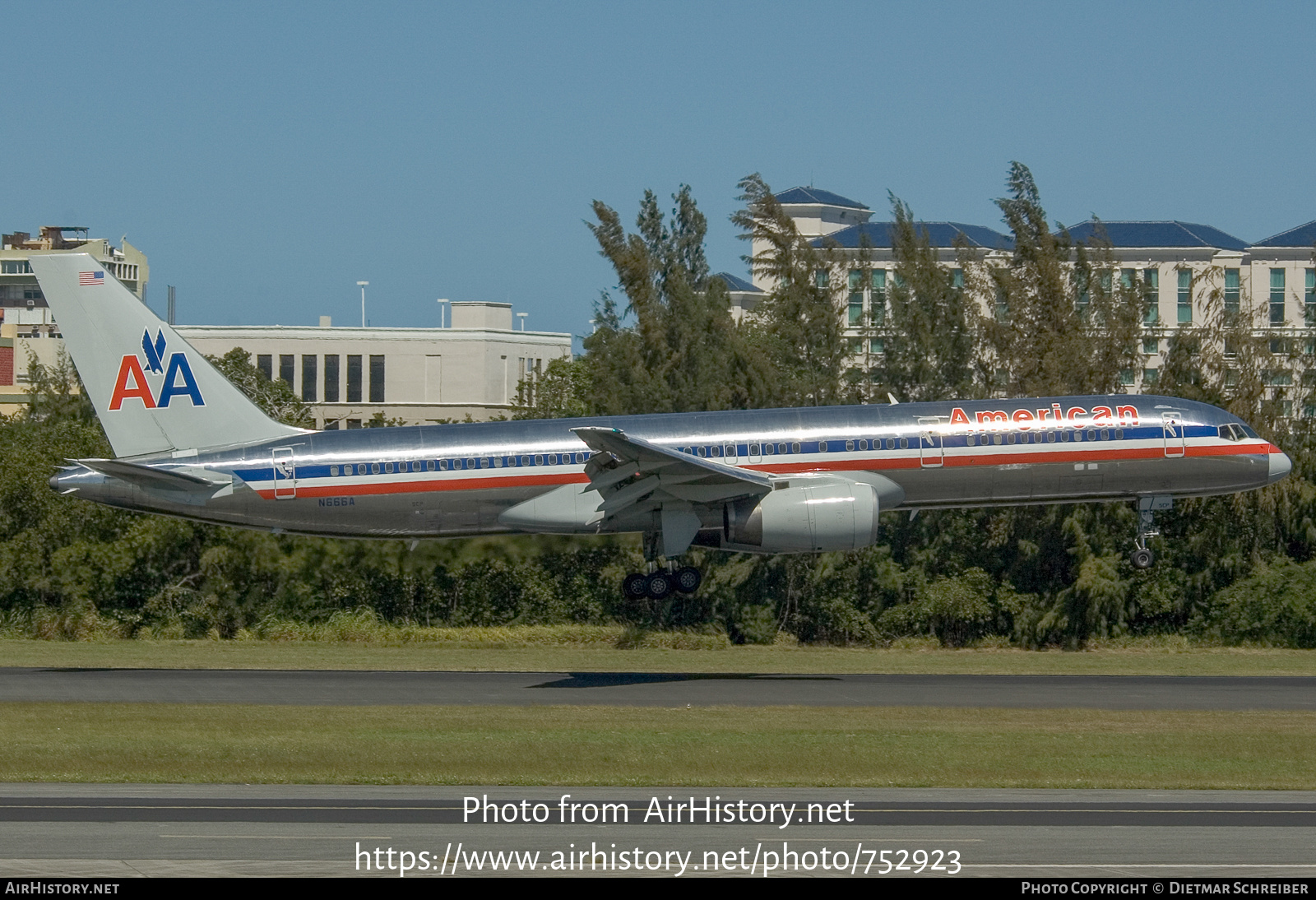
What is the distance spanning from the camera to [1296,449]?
57.7 m

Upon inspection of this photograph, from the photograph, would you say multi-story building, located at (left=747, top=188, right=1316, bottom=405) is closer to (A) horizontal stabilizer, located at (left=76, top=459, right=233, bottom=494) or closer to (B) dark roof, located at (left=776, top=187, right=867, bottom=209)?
(B) dark roof, located at (left=776, top=187, right=867, bottom=209)

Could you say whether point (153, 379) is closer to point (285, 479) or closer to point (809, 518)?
point (285, 479)

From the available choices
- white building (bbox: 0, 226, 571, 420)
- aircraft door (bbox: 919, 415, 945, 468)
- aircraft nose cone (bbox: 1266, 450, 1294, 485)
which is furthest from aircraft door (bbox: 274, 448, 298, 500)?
white building (bbox: 0, 226, 571, 420)

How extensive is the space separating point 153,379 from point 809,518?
1676 centimetres

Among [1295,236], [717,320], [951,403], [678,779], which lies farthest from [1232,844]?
[1295,236]

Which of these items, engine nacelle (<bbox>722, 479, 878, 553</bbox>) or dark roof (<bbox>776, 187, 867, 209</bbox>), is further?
dark roof (<bbox>776, 187, 867, 209</bbox>)

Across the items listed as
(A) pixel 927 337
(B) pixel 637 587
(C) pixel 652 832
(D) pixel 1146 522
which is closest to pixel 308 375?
(A) pixel 927 337

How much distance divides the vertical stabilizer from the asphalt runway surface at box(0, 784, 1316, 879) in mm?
19949

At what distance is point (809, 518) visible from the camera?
1458 inches

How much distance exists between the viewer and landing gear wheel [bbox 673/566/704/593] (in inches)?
1558
